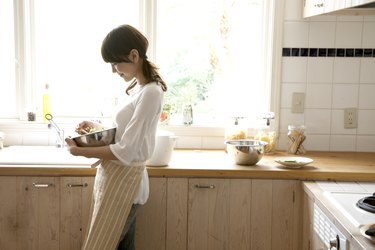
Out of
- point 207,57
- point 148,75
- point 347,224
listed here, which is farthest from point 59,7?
point 347,224

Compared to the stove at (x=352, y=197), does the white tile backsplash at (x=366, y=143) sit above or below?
above

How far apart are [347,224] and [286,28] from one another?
151cm

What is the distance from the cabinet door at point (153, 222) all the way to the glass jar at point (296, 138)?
0.84 meters

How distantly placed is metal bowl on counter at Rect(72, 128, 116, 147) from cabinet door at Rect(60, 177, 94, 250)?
0.34 m

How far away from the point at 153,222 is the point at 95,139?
1.89 feet

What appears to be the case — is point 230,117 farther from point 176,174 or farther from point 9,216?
point 9,216

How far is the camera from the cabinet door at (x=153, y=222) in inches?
92.0

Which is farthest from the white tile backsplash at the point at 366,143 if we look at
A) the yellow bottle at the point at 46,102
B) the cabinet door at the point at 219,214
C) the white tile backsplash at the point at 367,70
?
the yellow bottle at the point at 46,102

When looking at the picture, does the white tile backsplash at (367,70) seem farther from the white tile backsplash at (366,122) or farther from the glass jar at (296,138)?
the glass jar at (296,138)

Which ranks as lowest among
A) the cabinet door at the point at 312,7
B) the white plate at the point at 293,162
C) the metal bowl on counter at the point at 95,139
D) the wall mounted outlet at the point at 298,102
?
the white plate at the point at 293,162

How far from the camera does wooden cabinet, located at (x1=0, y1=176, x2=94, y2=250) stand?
2318 millimetres

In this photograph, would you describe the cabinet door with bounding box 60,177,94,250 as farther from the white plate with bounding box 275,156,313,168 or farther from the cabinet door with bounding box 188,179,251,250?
the white plate with bounding box 275,156,313,168

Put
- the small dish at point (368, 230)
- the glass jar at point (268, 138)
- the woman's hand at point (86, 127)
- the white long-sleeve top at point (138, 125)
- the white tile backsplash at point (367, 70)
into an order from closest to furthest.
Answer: the small dish at point (368, 230)
the white long-sleeve top at point (138, 125)
the woman's hand at point (86, 127)
the glass jar at point (268, 138)
the white tile backsplash at point (367, 70)

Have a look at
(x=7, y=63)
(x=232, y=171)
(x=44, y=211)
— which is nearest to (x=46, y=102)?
(x=7, y=63)
